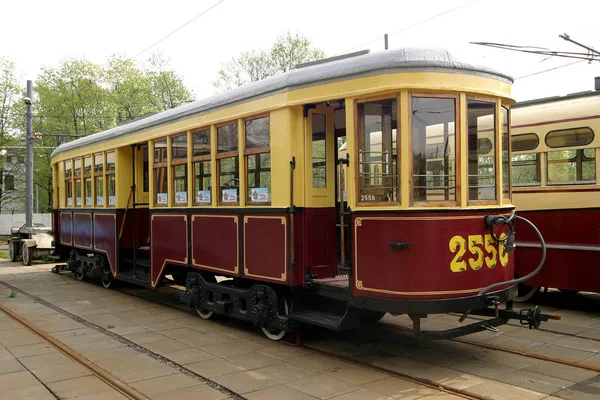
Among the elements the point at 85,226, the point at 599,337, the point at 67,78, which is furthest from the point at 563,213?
the point at 67,78

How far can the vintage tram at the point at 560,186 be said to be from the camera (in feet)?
26.3

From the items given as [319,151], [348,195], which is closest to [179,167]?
[319,151]

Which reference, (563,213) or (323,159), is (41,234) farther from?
(563,213)

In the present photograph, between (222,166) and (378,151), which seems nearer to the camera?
(378,151)

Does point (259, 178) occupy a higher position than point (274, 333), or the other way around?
point (259, 178)

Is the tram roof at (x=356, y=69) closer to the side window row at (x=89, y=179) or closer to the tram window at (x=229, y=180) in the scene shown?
the tram window at (x=229, y=180)

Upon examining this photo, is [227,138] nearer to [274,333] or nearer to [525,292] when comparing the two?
[274,333]

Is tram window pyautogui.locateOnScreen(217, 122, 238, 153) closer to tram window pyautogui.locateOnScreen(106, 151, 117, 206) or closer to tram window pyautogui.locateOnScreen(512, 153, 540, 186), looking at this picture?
tram window pyautogui.locateOnScreen(106, 151, 117, 206)

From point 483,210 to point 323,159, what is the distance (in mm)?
1962

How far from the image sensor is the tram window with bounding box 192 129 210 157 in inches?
308

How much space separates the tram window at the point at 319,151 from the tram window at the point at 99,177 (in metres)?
6.48

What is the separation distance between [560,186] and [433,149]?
12.6 feet

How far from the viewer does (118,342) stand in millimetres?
7035

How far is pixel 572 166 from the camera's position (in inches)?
326
